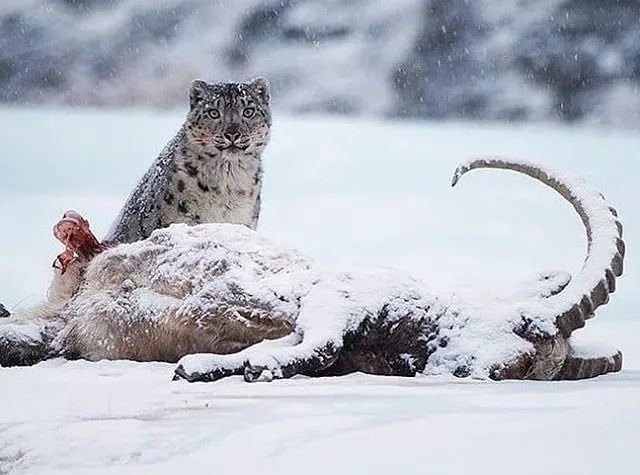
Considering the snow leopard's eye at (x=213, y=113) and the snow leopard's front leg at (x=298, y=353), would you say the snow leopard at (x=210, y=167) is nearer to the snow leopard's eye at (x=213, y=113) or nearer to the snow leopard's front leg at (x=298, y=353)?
the snow leopard's eye at (x=213, y=113)

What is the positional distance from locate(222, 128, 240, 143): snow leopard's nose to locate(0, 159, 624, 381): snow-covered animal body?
97cm

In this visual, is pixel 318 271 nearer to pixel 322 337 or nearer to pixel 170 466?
pixel 322 337

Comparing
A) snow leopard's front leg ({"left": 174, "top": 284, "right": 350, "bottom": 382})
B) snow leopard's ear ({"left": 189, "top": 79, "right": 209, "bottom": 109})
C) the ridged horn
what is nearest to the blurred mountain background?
snow leopard's ear ({"left": 189, "top": 79, "right": 209, "bottom": 109})

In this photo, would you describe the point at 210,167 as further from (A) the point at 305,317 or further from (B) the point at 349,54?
(A) the point at 305,317

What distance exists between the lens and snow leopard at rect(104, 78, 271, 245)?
3.12 metres

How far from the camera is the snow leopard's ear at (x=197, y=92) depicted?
10.3 feet

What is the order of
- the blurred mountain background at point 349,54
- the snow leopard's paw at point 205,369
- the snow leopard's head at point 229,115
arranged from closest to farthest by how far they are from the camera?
the snow leopard's paw at point 205,369 < the snow leopard's head at point 229,115 < the blurred mountain background at point 349,54

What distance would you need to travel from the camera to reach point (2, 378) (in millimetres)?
1912

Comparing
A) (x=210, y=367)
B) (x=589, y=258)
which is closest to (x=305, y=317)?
(x=210, y=367)

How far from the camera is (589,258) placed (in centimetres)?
209

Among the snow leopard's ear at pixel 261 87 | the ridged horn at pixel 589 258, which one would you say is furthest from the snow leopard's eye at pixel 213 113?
the ridged horn at pixel 589 258

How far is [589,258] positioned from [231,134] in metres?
1.32

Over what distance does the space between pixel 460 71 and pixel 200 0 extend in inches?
30.7

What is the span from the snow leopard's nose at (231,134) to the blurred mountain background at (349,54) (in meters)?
0.26
